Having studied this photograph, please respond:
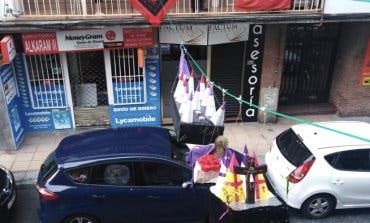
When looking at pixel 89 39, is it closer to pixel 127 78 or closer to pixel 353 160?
pixel 127 78

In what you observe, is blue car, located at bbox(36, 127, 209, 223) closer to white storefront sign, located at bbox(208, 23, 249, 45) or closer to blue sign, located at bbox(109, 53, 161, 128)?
blue sign, located at bbox(109, 53, 161, 128)

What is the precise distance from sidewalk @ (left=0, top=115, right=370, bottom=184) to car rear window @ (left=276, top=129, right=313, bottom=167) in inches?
82.7

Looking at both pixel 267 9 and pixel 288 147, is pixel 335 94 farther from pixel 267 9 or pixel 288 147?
pixel 288 147

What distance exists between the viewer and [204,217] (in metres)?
7.74

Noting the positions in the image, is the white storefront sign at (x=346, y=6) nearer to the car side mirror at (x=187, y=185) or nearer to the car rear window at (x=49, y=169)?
the car side mirror at (x=187, y=185)

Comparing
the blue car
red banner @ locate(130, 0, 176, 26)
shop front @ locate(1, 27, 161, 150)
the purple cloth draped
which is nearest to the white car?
the purple cloth draped

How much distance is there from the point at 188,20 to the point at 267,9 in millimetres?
1954

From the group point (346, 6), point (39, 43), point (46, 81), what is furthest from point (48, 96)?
point (346, 6)

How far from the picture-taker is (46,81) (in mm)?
11250

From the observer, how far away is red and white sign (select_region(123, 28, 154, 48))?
10.6 meters

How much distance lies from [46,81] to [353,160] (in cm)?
802

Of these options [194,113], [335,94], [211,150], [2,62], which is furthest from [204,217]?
[335,94]

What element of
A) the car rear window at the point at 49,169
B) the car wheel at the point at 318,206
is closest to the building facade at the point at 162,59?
the car rear window at the point at 49,169

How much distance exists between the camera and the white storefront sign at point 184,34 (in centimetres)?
1065
